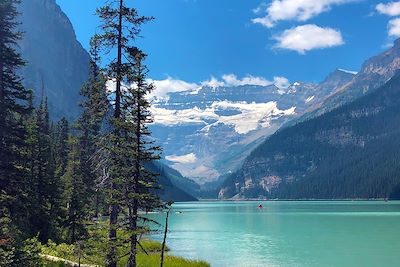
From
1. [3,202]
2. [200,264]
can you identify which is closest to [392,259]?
[200,264]

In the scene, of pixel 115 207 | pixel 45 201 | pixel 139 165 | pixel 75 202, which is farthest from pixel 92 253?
pixel 75 202

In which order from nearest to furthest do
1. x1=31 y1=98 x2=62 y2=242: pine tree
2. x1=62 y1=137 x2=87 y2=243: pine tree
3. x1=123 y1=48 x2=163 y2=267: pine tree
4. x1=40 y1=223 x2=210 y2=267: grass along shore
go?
x1=123 y1=48 x2=163 y2=267: pine tree < x1=40 y1=223 x2=210 y2=267: grass along shore < x1=31 y1=98 x2=62 y2=242: pine tree < x1=62 y1=137 x2=87 y2=243: pine tree

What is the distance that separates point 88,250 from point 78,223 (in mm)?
25112

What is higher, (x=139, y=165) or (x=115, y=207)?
(x=139, y=165)

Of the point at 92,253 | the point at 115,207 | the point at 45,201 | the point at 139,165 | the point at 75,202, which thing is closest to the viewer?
the point at 139,165

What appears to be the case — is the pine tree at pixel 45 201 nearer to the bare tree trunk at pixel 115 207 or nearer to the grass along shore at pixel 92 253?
the grass along shore at pixel 92 253

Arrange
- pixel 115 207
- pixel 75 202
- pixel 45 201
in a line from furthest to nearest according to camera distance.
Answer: pixel 75 202 → pixel 45 201 → pixel 115 207

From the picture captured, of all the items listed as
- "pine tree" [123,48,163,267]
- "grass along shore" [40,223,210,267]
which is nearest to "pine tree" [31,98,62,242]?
"grass along shore" [40,223,210,267]

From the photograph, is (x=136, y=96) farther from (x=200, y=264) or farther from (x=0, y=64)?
(x=200, y=264)

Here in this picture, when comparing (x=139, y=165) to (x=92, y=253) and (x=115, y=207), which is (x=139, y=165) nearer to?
(x=115, y=207)

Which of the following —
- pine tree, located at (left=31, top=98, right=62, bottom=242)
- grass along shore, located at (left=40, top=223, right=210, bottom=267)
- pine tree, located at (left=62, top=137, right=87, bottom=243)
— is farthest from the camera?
pine tree, located at (left=62, top=137, right=87, bottom=243)

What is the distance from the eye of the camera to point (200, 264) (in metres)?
46.1

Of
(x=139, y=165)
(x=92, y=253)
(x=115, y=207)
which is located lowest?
(x=92, y=253)

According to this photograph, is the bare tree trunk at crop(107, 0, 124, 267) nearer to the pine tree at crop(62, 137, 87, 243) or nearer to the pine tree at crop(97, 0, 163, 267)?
the pine tree at crop(97, 0, 163, 267)
